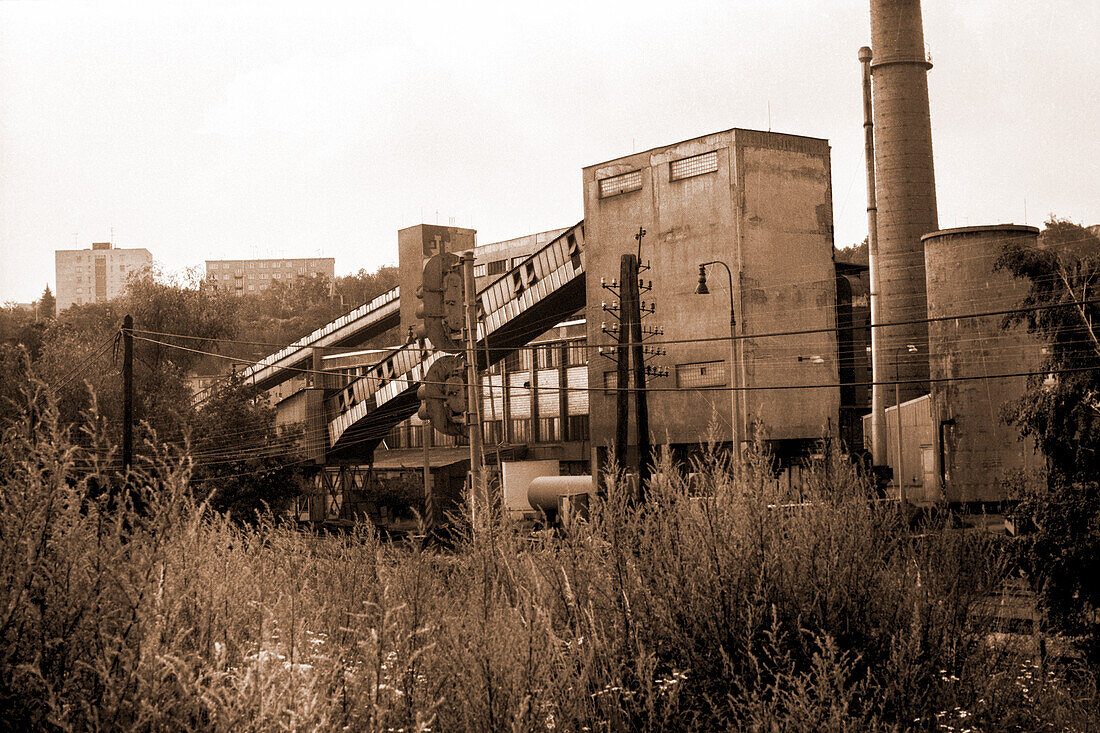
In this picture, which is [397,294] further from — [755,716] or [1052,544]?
[755,716]

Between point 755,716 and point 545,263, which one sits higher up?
point 545,263

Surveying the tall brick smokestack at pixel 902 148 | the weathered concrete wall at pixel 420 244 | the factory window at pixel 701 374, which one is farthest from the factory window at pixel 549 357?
the tall brick smokestack at pixel 902 148

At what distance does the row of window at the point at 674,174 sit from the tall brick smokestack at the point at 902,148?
6.76m

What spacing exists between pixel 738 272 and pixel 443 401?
2468cm

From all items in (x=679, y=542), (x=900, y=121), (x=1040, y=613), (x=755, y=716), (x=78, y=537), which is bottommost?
(x=1040, y=613)

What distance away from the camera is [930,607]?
903 cm

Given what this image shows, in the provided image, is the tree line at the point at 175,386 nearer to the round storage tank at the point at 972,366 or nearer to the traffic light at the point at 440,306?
the traffic light at the point at 440,306

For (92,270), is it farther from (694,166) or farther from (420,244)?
(694,166)

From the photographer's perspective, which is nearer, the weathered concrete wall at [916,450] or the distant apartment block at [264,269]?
the weathered concrete wall at [916,450]

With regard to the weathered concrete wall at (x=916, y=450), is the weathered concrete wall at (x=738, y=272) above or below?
above

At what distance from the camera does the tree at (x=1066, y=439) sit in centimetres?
1461

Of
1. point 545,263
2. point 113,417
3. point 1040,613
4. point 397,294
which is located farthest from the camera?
point 397,294

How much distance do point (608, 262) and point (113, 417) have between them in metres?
21.1

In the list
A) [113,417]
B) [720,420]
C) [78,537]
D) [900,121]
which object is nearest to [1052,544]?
[78,537]
